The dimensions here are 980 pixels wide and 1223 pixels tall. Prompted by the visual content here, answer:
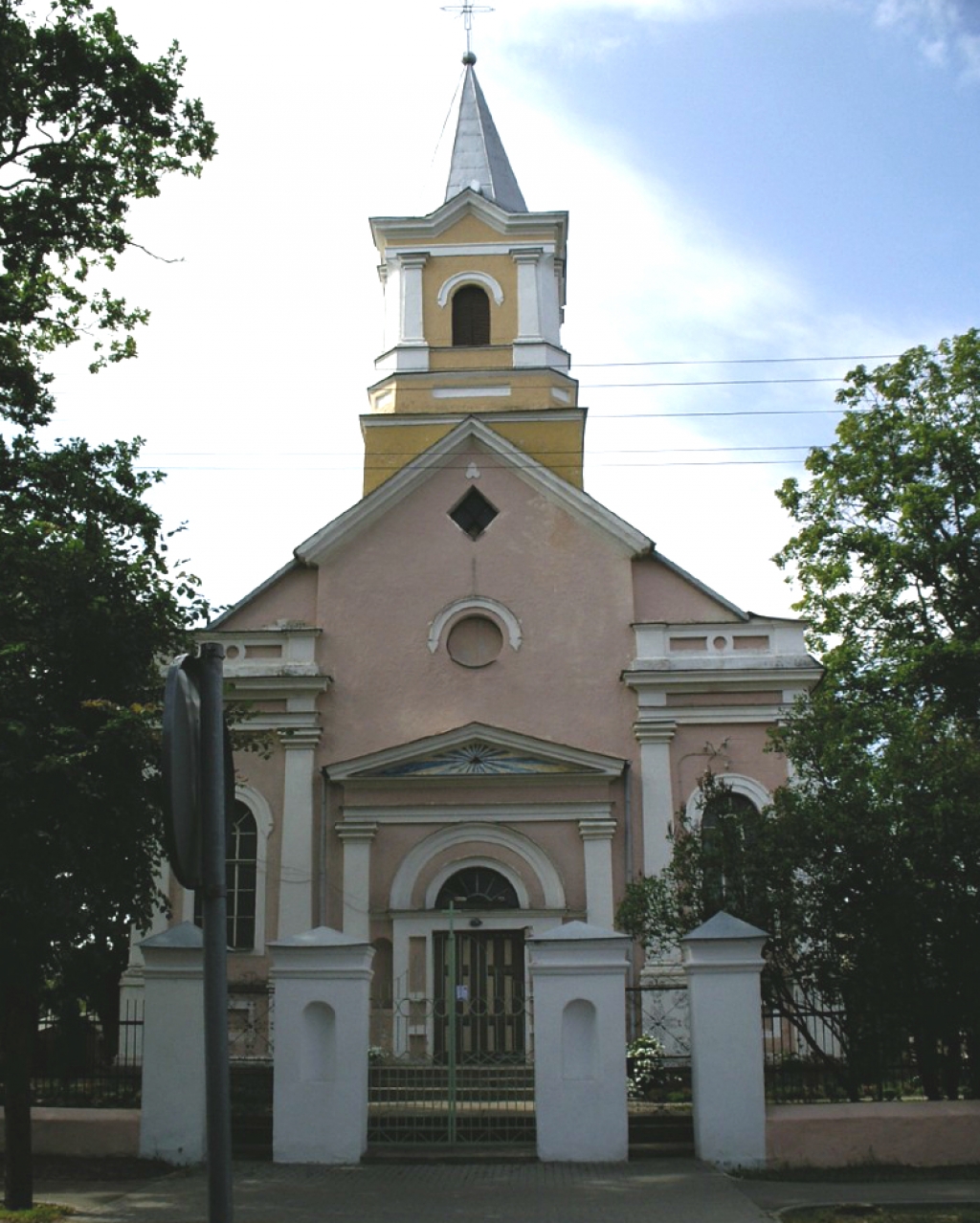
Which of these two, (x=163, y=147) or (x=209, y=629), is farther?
(x=209, y=629)

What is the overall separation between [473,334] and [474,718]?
812cm

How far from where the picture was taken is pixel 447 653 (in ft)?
69.5

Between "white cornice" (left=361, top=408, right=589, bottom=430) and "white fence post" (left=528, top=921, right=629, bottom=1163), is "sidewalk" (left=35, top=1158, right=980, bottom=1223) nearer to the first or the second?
"white fence post" (left=528, top=921, right=629, bottom=1163)

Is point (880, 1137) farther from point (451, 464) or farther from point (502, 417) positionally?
point (502, 417)

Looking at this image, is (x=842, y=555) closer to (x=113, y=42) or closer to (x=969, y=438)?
(x=969, y=438)

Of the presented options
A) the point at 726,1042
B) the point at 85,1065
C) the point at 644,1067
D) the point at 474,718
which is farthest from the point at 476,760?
the point at 726,1042

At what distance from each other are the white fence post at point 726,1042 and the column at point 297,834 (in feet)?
26.6

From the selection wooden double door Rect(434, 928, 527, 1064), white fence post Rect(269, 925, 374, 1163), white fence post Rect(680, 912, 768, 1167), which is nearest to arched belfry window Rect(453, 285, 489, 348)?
wooden double door Rect(434, 928, 527, 1064)

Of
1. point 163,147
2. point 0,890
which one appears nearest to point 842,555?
point 163,147

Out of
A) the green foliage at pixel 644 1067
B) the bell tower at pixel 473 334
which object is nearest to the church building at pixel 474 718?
the bell tower at pixel 473 334

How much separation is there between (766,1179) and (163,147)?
12237 mm

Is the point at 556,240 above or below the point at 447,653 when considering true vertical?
above

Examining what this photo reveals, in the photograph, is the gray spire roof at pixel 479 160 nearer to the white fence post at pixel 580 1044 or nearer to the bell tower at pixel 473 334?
the bell tower at pixel 473 334

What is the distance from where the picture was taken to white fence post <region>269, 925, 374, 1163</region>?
497 inches
